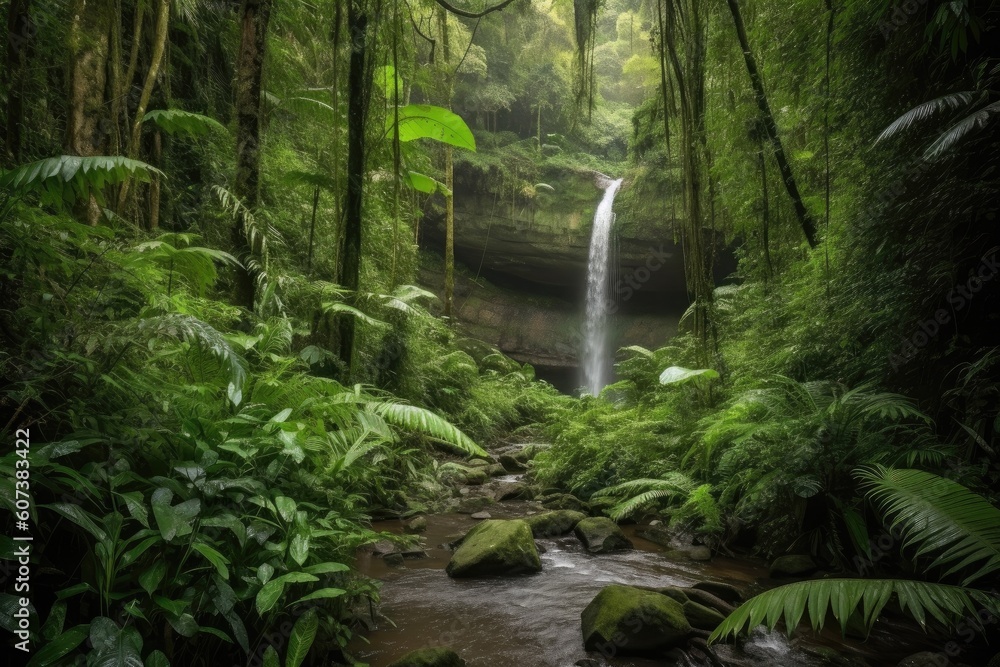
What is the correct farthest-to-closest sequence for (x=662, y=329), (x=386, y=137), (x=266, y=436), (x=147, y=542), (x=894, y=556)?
(x=662, y=329) < (x=386, y=137) < (x=894, y=556) < (x=266, y=436) < (x=147, y=542)

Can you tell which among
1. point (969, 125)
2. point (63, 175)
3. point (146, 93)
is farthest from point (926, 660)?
point (146, 93)

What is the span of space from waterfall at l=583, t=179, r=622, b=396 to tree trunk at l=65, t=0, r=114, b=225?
51.4ft

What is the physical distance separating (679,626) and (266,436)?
2.42 metres

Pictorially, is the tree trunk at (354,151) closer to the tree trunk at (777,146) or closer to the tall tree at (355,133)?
the tall tree at (355,133)

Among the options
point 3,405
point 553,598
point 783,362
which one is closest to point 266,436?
point 3,405

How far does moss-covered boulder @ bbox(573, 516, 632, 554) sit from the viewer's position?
4629mm

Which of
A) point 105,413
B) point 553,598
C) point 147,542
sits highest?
point 105,413

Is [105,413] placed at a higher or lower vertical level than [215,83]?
lower

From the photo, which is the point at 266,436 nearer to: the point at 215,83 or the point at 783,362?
the point at 783,362

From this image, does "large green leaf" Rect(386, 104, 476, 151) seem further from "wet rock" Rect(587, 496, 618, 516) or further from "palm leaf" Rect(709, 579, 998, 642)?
"palm leaf" Rect(709, 579, 998, 642)

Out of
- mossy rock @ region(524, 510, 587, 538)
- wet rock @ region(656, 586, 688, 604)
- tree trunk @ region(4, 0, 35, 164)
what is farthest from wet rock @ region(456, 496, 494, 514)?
tree trunk @ region(4, 0, 35, 164)

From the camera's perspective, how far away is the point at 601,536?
4.71m

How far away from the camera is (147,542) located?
1.79 m

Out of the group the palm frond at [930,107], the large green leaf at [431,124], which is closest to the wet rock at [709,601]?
the palm frond at [930,107]
